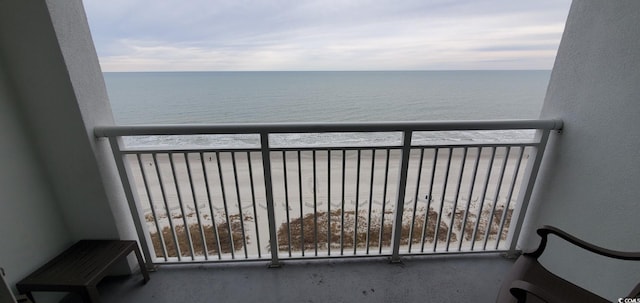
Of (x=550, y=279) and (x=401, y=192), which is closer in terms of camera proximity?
(x=550, y=279)

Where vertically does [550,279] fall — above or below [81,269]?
above

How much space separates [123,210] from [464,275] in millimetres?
2442

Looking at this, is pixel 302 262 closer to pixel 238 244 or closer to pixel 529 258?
pixel 529 258

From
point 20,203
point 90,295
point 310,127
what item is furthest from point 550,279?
point 20,203

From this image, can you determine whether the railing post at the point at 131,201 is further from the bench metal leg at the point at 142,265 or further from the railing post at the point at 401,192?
the railing post at the point at 401,192

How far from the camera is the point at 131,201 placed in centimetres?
159

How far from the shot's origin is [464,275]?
170cm

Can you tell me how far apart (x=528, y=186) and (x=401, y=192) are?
92 cm

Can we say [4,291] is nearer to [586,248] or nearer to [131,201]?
[131,201]

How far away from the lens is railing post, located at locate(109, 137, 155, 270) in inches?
56.7

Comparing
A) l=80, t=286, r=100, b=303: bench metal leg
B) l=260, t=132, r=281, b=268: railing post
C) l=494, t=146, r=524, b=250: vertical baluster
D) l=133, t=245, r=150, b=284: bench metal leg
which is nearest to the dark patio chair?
l=494, t=146, r=524, b=250: vertical baluster

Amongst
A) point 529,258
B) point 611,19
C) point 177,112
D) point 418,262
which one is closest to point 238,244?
point 418,262

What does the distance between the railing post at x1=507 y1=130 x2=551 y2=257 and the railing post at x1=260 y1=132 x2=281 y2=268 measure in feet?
5.79

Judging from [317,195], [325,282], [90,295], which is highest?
[90,295]
